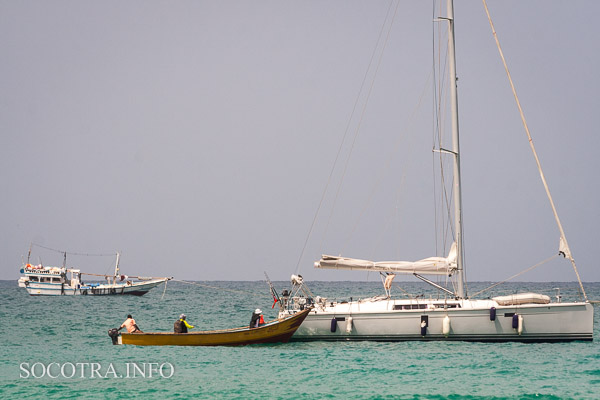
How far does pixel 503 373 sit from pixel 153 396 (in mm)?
12518

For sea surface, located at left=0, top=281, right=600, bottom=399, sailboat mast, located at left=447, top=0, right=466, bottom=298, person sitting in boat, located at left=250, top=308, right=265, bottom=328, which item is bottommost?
sea surface, located at left=0, top=281, right=600, bottom=399

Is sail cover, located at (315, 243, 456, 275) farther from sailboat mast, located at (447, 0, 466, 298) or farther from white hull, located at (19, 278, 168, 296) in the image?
white hull, located at (19, 278, 168, 296)

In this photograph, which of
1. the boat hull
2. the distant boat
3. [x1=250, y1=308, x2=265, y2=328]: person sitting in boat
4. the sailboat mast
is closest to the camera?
the boat hull

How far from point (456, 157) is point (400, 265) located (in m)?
6.13

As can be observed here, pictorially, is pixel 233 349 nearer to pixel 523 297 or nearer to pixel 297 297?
pixel 297 297

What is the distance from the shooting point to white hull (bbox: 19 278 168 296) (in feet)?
325

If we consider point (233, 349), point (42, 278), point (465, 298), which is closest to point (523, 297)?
point (465, 298)

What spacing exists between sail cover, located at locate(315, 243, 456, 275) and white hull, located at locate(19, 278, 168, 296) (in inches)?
2873

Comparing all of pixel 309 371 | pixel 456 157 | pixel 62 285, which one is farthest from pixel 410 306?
pixel 62 285

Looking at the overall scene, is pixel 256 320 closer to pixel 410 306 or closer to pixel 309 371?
pixel 309 371

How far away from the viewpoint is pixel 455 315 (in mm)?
28922

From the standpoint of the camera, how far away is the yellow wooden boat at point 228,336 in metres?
30.2

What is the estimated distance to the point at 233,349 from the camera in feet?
98.2

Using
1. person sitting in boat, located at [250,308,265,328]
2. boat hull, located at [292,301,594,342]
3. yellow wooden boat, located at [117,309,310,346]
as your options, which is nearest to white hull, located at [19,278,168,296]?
yellow wooden boat, located at [117,309,310,346]
